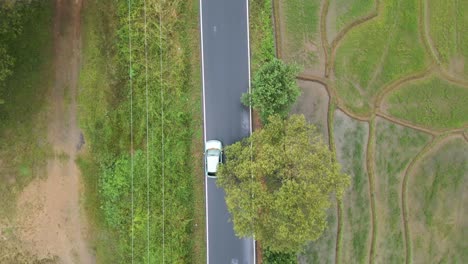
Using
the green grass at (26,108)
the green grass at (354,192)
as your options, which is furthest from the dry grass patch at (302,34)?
the green grass at (26,108)

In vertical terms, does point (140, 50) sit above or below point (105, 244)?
above

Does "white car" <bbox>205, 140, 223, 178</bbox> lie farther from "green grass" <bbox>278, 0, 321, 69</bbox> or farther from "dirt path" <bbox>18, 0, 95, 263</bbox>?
"dirt path" <bbox>18, 0, 95, 263</bbox>

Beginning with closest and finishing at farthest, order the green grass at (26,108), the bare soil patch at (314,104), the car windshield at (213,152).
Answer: the car windshield at (213,152) < the green grass at (26,108) < the bare soil patch at (314,104)

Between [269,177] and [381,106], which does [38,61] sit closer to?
[269,177]

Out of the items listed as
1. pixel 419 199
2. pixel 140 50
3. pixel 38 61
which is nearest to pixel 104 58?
pixel 140 50

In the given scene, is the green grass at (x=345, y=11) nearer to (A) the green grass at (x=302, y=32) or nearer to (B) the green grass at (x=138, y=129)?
(A) the green grass at (x=302, y=32)

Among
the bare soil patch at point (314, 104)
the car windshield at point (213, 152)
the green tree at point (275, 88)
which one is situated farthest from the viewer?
the bare soil patch at point (314, 104)

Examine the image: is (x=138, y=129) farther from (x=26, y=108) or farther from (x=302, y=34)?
(x=302, y=34)

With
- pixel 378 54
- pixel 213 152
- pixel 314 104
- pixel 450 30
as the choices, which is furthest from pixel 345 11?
pixel 213 152
